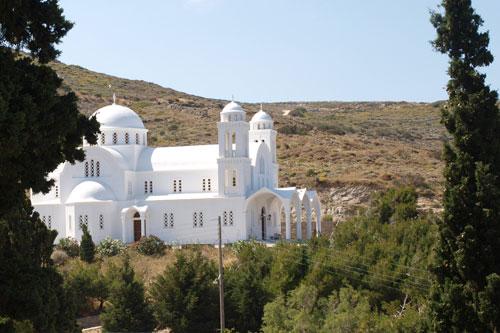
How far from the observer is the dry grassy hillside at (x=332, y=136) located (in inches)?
2296

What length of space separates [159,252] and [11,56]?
87.9 ft

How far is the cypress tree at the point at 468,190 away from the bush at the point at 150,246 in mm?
24672

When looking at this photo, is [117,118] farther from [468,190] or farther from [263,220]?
[468,190]

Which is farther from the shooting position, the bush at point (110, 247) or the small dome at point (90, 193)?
the small dome at point (90, 193)

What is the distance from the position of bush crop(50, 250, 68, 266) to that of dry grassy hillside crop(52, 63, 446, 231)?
22424mm

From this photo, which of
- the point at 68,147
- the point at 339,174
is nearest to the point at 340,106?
the point at 339,174

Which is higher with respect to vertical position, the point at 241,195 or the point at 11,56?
the point at 11,56

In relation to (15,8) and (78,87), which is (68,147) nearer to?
(15,8)

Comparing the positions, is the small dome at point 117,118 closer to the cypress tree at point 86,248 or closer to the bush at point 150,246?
the cypress tree at point 86,248

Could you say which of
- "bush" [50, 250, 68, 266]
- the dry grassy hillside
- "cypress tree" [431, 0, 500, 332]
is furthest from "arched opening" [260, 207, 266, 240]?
"cypress tree" [431, 0, 500, 332]

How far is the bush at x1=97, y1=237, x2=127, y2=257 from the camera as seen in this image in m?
41.0

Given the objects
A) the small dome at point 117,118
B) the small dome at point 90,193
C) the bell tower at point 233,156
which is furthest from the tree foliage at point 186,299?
the small dome at point 117,118

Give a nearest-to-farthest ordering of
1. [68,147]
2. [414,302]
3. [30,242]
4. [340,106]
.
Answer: [68,147]
[30,242]
[414,302]
[340,106]

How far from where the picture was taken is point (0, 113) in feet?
44.0
